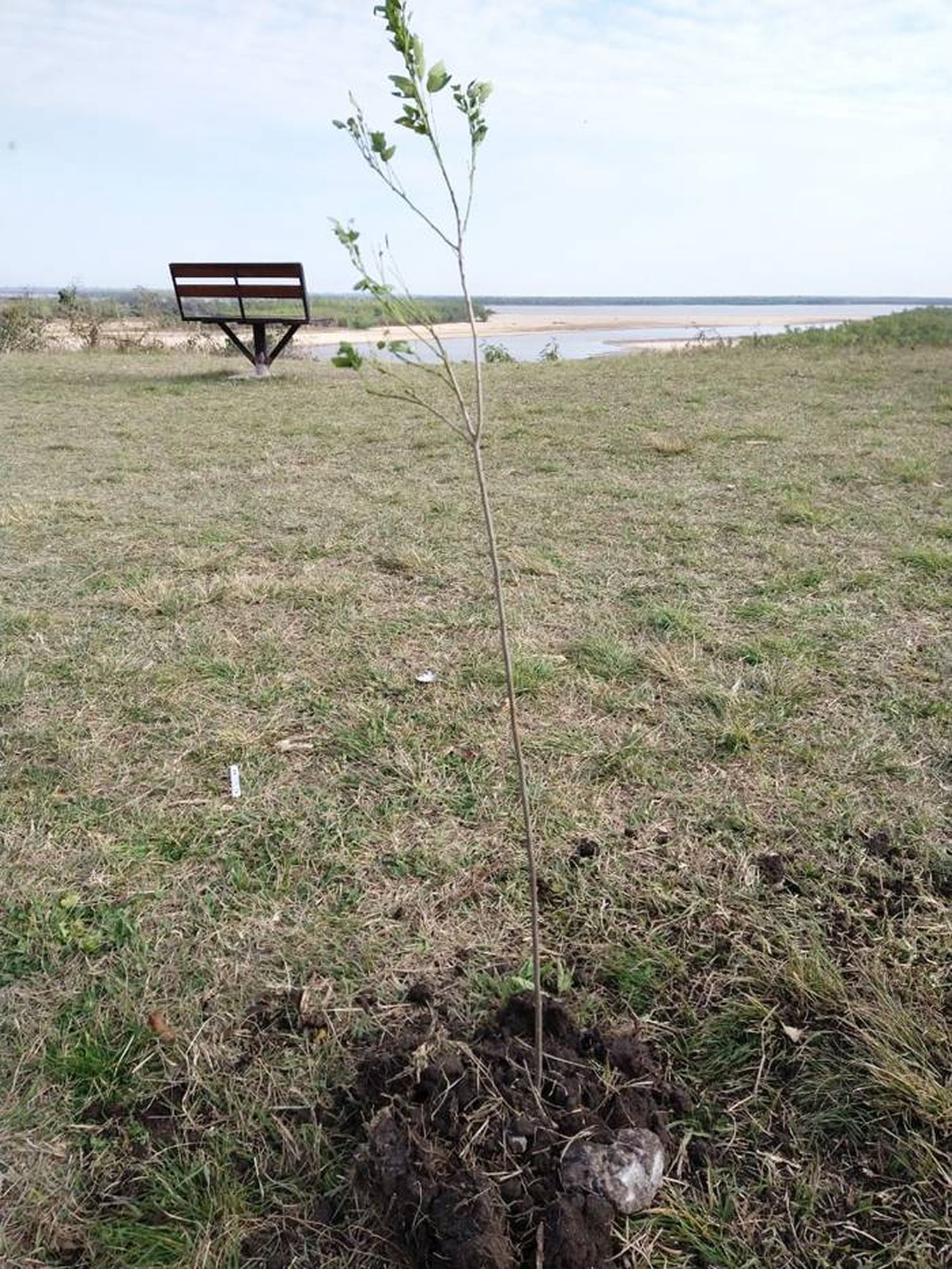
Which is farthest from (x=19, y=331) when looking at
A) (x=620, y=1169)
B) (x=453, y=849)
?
(x=620, y=1169)

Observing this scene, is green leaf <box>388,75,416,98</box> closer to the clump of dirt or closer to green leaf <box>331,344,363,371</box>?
green leaf <box>331,344,363,371</box>

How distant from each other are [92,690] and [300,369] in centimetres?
827

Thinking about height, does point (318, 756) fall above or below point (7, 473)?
below

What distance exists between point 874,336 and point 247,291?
9271mm

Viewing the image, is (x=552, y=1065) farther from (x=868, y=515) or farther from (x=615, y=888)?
(x=868, y=515)

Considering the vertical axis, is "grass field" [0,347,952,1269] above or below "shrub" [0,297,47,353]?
below

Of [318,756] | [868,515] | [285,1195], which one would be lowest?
[285,1195]

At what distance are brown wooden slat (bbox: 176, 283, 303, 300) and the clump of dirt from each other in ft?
26.0

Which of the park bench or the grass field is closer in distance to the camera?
the grass field

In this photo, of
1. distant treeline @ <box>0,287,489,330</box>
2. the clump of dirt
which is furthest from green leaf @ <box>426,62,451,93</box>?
distant treeline @ <box>0,287,489,330</box>

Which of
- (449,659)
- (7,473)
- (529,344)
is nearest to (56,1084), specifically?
(449,659)

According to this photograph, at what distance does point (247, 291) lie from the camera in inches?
318

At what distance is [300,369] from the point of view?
32.4ft

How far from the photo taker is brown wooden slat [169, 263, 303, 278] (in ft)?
25.5
